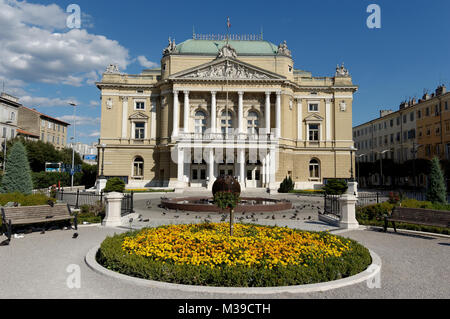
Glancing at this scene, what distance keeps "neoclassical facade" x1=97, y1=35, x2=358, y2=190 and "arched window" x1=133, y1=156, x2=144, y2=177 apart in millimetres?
160

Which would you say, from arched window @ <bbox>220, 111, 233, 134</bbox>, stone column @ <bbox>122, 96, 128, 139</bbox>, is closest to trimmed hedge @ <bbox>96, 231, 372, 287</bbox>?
arched window @ <bbox>220, 111, 233, 134</bbox>

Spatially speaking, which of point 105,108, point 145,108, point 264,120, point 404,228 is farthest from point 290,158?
point 404,228

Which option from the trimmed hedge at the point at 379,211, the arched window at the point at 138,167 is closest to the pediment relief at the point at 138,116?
the arched window at the point at 138,167

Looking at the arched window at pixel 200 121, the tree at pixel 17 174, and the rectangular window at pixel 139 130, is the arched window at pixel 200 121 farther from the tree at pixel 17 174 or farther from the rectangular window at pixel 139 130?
the tree at pixel 17 174

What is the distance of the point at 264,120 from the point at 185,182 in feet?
53.1

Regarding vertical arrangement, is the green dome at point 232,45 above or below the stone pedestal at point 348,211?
above

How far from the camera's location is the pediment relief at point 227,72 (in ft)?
151

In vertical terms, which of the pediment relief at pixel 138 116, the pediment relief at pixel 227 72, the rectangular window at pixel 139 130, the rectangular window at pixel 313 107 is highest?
the pediment relief at pixel 227 72

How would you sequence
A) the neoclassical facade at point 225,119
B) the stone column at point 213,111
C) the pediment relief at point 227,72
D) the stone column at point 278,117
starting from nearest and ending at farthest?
the neoclassical facade at point 225,119, the pediment relief at point 227,72, the stone column at point 278,117, the stone column at point 213,111

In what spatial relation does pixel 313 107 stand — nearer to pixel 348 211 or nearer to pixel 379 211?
pixel 379 211

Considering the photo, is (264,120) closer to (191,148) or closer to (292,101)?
(292,101)

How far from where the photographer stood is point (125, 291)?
6.03 metres

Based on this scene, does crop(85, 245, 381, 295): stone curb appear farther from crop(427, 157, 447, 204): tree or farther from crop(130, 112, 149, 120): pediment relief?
crop(130, 112, 149, 120): pediment relief

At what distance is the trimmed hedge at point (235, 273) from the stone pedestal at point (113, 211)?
22.7 feet
